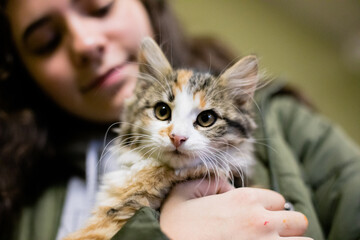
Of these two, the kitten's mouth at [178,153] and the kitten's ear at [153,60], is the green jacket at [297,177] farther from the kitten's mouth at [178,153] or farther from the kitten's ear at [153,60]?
the kitten's ear at [153,60]

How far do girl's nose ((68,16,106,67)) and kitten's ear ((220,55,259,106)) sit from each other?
53 cm

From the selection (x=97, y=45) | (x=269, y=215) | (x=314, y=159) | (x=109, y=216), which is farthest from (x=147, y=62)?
(x=314, y=159)

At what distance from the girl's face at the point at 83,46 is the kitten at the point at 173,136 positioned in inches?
10.4

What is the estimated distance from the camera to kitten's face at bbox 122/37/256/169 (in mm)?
846

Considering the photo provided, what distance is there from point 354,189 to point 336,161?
147 mm

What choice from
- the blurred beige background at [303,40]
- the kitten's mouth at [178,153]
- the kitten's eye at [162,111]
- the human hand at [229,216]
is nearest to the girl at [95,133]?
the human hand at [229,216]

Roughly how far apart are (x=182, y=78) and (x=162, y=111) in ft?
0.43

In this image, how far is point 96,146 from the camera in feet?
4.54

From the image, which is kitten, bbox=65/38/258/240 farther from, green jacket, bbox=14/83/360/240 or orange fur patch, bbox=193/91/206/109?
green jacket, bbox=14/83/360/240

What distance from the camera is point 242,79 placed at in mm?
957

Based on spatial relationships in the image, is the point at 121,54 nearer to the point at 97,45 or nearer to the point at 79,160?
the point at 97,45

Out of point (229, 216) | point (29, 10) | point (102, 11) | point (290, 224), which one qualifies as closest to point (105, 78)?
point (102, 11)

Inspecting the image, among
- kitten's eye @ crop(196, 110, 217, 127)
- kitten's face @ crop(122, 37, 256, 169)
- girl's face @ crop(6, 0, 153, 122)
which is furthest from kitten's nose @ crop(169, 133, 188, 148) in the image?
girl's face @ crop(6, 0, 153, 122)

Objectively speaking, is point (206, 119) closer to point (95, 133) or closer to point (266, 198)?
point (266, 198)
